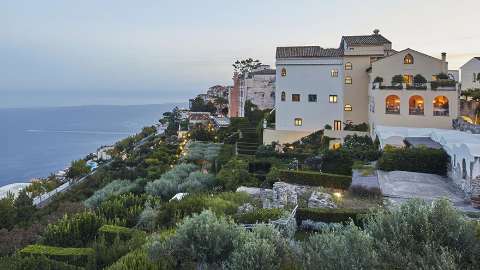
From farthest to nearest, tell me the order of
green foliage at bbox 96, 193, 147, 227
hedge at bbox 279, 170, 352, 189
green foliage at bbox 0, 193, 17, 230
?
green foliage at bbox 0, 193, 17, 230, hedge at bbox 279, 170, 352, 189, green foliage at bbox 96, 193, 147, 227

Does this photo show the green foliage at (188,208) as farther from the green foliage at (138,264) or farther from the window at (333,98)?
the window at (333,98)

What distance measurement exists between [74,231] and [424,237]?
1003 cm

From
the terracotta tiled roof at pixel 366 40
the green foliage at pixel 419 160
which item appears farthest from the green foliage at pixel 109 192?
the terracotta tiled roof at pixel 366 40

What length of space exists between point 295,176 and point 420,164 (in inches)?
251

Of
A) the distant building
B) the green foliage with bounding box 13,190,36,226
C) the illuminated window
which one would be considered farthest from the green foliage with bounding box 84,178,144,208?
the distant building

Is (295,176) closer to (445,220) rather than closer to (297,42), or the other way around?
(445,220)

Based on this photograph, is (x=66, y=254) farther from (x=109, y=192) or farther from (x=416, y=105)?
(x=416, y=105)

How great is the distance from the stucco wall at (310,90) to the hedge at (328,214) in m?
22.1

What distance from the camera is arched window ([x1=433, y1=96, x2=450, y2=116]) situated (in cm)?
2717

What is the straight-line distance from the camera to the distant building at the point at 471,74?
4188 centimetres

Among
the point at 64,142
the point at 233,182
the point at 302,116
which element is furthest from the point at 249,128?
the point at 64,142

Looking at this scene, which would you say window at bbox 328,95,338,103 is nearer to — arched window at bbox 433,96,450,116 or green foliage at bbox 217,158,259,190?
arched window at bbox 433,96,450,116

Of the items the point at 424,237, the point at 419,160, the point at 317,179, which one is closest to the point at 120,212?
the point at 317,179

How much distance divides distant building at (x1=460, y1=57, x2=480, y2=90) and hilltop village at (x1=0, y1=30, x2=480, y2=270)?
0.50ft
